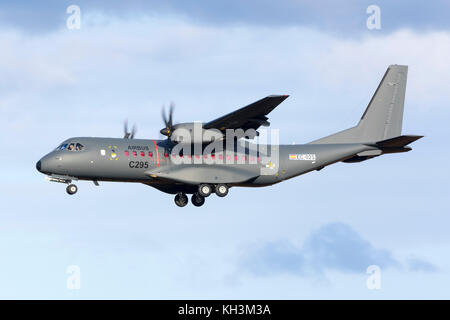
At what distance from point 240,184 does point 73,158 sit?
21.7 ft

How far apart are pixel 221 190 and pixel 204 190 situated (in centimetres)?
67

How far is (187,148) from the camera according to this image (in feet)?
101

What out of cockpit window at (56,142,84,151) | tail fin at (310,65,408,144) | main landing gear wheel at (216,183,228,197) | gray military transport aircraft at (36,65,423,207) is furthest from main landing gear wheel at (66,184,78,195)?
tail fin at (310,65,408,144)

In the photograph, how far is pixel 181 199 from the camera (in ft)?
107

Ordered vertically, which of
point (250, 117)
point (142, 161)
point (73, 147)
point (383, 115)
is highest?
point (383, 115)

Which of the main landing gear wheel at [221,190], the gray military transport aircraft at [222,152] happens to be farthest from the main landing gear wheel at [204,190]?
the main landing gear wheel at [221,190]

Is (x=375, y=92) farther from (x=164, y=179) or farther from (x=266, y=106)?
(x=164, y=179)

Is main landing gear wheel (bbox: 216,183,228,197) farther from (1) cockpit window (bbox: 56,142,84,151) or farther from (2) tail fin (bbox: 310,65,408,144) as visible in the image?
(1) cockpit window (bbox: 56,142,84,151)

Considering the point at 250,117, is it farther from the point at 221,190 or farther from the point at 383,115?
the point at 383,115

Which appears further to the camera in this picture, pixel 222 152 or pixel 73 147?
pixel 222 152

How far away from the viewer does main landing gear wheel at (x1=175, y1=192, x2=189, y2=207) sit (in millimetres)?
32750

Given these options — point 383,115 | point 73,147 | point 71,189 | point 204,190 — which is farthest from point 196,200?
point 383,115

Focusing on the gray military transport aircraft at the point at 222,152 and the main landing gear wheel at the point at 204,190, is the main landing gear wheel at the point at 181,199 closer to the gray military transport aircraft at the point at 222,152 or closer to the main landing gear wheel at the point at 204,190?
the gray military transport aircraft at the point at 222,152

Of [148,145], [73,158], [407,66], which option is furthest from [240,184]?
[407,66]
